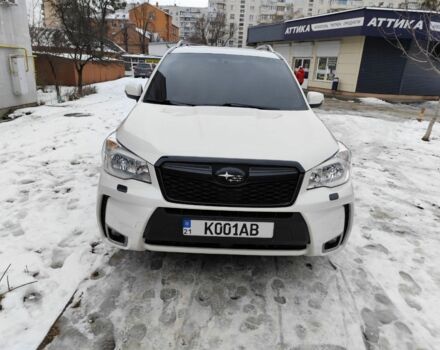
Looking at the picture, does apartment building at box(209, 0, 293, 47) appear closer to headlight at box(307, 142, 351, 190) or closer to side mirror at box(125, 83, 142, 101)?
side mirror at box(125, 83, 142, 101)

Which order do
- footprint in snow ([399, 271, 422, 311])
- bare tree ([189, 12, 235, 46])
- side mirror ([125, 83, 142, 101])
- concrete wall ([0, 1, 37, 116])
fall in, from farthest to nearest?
bare tree ([189, 12, 235, 46])
concrete wall ([0, 1, 37, 116])
side mirror ([125, 83, 142, 101])
footprint in snow ([399, 271, 422, 311])

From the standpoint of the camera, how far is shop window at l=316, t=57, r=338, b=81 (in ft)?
72.9

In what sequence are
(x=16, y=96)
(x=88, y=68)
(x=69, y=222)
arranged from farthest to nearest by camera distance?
(x=88, y=68) → (x=16, y=96) → (x=69, y=222)

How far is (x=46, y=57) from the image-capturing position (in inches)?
712

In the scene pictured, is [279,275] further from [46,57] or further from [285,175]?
[46,57]

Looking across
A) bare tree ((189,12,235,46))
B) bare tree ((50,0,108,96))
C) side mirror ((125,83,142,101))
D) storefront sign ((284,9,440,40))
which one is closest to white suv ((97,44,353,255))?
side mirror ((125,83,142,101))

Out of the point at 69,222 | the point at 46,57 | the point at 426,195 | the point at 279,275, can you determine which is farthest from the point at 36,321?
the point at 46,57

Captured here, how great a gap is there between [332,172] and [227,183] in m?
0.78

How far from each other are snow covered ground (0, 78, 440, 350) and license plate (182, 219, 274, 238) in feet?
1.70

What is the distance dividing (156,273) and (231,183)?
1.01m

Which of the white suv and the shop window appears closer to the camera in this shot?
the white suv

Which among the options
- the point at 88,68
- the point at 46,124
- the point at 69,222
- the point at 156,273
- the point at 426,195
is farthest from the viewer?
the point at 88,68

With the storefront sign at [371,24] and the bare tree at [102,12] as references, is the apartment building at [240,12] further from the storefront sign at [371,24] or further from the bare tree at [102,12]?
the bare tree at [102,12]

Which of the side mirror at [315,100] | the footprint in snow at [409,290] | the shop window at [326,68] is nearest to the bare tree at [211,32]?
the shop window at [326,68]
